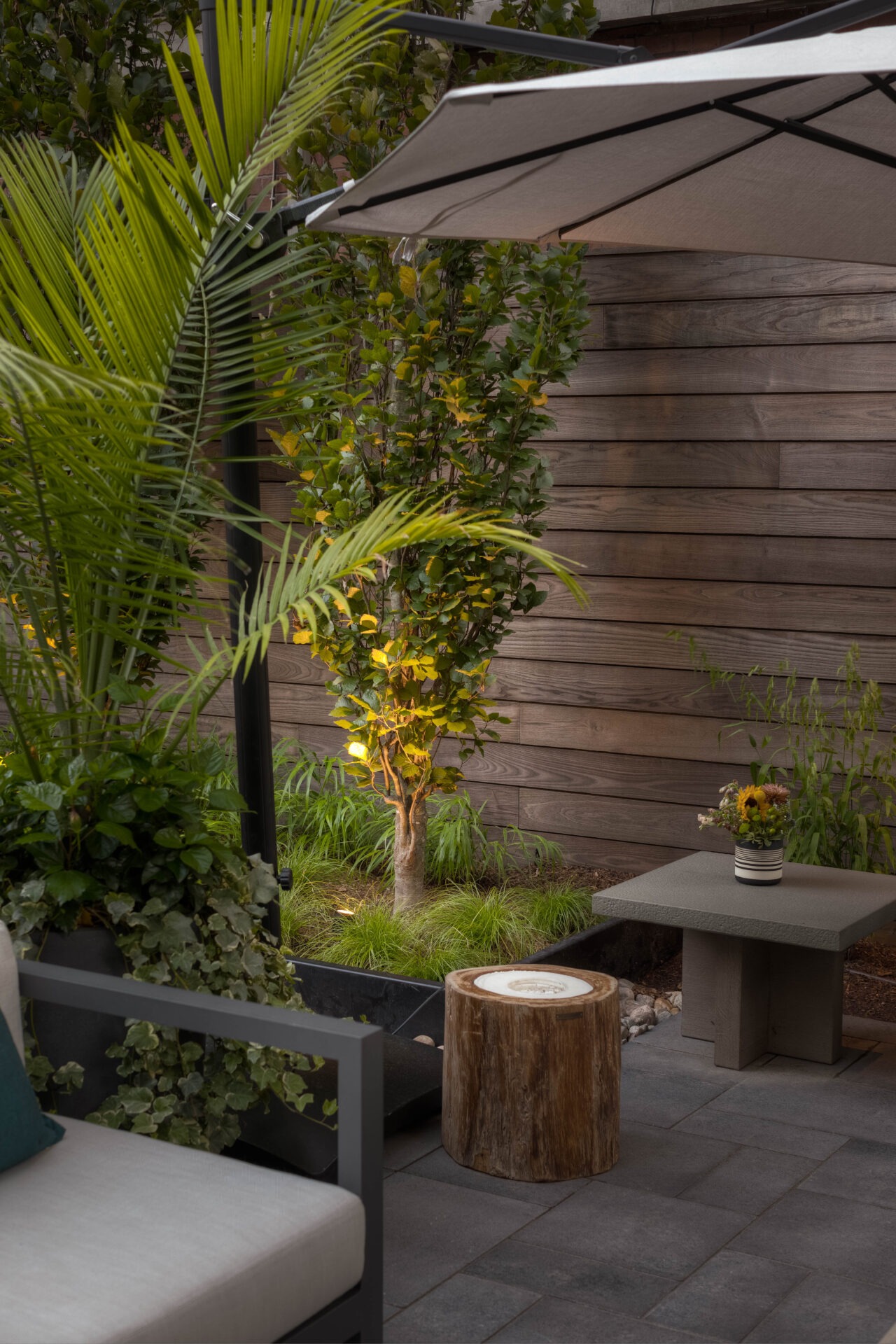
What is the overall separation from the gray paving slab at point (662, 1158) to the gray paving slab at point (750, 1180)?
0.08ft

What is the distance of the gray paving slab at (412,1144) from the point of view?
2865 mm

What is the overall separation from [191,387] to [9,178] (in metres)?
0.53

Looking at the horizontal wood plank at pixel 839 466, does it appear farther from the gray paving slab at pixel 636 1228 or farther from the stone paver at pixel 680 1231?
the gray paving slab at pixel 636 1228

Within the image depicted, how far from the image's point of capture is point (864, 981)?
13.1 ft

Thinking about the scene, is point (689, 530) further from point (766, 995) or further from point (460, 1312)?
point (460, 1312)

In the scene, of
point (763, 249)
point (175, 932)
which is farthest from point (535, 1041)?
point (763, 249)

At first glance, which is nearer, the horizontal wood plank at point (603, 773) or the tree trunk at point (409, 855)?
the tree trunk at point (409, 855)

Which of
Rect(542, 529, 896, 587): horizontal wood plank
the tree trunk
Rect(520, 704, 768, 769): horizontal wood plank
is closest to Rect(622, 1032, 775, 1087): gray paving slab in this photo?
the tree trunk

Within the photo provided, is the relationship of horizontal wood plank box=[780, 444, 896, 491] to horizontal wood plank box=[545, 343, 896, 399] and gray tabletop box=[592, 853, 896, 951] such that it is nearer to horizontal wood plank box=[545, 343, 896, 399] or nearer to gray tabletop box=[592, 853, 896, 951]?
horizontal wood plank box=[545, 343, 896, 399]

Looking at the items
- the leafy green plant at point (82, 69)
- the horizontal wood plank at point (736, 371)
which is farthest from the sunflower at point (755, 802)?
the leafy green plant at point (82, 69)

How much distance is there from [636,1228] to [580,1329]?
37cm

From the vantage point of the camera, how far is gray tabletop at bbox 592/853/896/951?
3.12m

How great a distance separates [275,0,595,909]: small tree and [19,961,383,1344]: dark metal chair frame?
2.03 metres

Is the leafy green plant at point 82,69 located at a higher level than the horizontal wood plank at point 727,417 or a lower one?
higher
